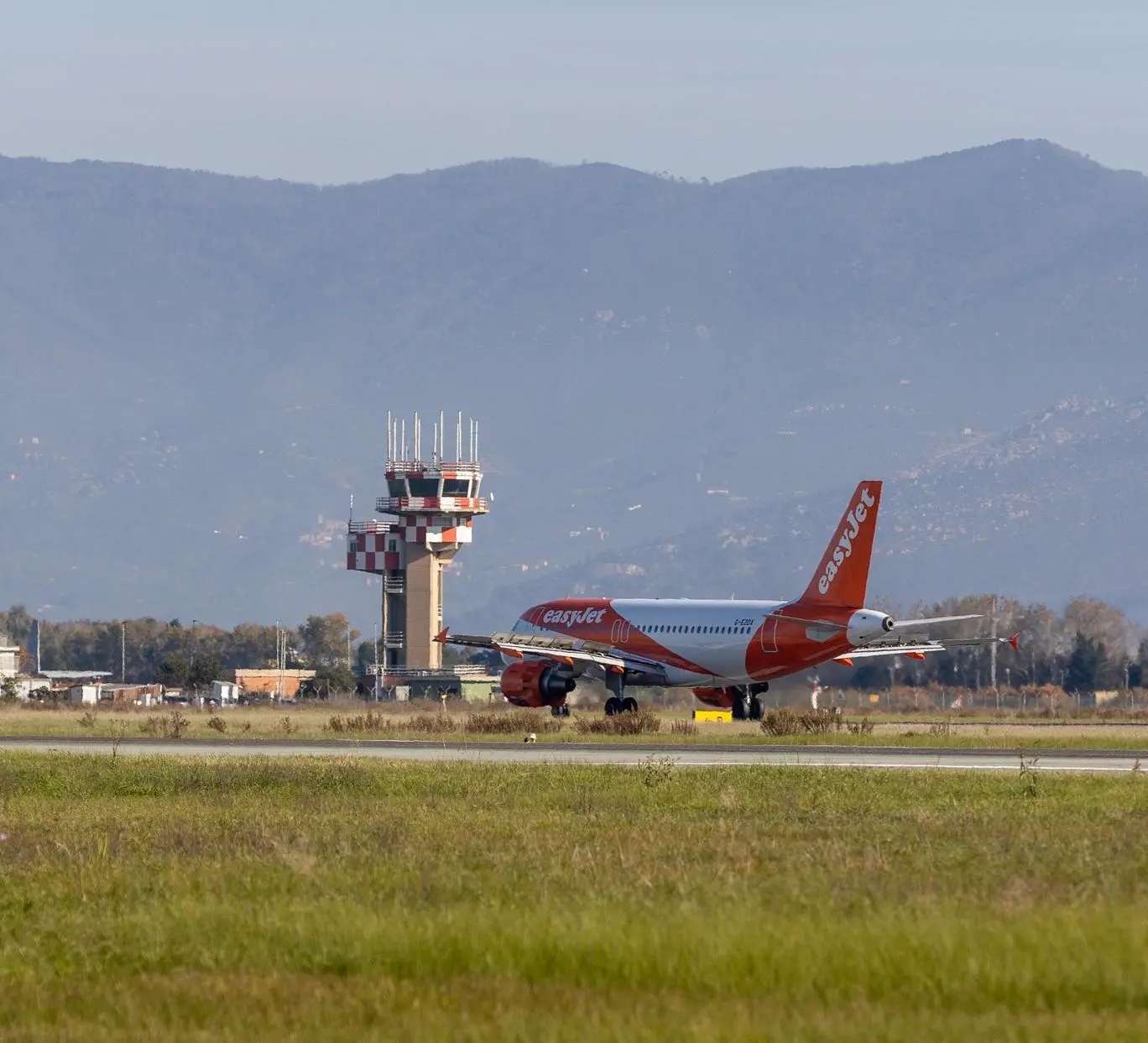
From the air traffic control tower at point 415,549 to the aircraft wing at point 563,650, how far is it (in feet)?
164

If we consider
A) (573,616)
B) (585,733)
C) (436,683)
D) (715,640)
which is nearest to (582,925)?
(585,733)

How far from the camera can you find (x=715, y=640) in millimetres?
66688

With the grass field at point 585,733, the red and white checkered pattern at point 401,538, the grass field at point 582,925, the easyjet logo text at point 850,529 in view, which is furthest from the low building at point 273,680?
the grass field at point 582,925

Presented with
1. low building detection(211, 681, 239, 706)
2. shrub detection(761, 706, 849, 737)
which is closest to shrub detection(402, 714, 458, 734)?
shrub detection(761, 706, 849, 737)

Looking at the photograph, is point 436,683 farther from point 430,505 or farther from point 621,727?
point 621,727

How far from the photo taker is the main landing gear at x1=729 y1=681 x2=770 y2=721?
68375mm

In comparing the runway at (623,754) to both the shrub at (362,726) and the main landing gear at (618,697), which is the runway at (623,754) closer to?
the shrub at (362,726)

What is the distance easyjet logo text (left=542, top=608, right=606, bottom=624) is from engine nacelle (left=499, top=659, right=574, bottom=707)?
4102 mm

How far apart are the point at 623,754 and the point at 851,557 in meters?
20.2

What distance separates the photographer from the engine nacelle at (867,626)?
2368 inches

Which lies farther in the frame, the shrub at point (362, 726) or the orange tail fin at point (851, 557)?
the orange tail fin at point (851, 557)

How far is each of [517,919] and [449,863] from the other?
Result: 4.09m

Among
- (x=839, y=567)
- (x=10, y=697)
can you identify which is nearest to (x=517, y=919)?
(x=839, y=567)

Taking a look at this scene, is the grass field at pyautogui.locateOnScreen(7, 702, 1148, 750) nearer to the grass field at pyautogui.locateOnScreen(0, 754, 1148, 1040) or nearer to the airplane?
the airplane
